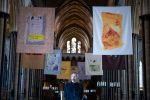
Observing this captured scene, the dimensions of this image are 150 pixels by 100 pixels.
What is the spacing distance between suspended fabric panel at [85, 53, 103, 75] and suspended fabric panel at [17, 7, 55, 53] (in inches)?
409

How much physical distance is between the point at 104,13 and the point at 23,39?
156 inches

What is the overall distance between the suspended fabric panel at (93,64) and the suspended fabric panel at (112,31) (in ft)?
34.9

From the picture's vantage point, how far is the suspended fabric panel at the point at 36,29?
16062 millimetres

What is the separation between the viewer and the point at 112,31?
50.5ft

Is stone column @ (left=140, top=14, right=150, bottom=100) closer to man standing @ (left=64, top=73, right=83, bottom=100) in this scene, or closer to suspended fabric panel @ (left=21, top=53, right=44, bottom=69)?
suspended fabric panel @ (left=21, top=53, right=44, bottom=69)

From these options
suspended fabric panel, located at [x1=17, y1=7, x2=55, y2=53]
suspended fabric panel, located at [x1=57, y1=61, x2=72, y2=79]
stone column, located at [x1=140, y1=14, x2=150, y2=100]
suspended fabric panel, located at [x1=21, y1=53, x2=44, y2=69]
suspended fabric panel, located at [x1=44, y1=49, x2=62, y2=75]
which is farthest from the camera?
suspended fabric panel, located at [x1=57, y1=61, x2=72, y2=79]

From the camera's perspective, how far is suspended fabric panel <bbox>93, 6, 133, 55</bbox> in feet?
50.4

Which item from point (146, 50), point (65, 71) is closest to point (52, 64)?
point (65, 71)

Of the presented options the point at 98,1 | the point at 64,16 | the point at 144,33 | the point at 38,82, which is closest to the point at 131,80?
Answer: the point at 144,33

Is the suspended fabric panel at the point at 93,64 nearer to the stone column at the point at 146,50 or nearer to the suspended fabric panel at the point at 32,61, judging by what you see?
the suspended fabric panel at the point at 32,61

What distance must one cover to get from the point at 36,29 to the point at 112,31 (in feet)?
11.3

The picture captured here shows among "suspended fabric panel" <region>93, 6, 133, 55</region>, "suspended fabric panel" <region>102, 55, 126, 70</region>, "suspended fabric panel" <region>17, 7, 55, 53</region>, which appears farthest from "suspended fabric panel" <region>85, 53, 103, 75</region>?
"suspended fabric panel" <region>93, 6, 133, 55</region>

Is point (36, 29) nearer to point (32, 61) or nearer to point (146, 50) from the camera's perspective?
point (146, 50)

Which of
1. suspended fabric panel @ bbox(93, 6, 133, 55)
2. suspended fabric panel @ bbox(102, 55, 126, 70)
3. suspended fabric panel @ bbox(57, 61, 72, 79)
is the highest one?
suspended fabric panel @ bbox(93, 6, 133, 55)
